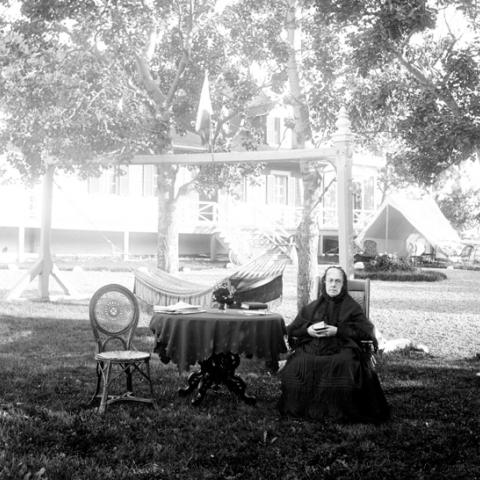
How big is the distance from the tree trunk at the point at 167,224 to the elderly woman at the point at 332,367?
7.33m

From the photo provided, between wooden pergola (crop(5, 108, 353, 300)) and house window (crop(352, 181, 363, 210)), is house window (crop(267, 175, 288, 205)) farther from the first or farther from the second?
wooden pergola (crop(5, 108, 353, 300))

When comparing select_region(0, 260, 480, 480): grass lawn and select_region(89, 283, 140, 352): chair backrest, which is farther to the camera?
select_region(89, 283, 140, 352): chair backrest

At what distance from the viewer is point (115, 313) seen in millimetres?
6102

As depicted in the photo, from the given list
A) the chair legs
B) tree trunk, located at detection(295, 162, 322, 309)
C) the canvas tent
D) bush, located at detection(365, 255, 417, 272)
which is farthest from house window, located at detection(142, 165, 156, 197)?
the chair legs

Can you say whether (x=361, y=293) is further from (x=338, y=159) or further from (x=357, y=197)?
(x=357, y=197)

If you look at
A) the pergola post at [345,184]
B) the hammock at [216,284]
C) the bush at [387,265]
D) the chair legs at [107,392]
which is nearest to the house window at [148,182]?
the bush at [387,265]

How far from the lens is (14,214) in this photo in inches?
814

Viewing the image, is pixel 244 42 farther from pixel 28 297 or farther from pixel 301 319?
pixel 301 319

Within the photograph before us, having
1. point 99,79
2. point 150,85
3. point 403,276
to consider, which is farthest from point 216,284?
point 403,276

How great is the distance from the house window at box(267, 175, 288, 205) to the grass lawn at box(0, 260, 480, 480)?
1846 centimetres

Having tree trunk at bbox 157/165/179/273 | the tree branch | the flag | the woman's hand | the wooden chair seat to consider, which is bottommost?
the wooden chair seat

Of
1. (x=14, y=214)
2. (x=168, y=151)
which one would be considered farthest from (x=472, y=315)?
(x=14, y=214)

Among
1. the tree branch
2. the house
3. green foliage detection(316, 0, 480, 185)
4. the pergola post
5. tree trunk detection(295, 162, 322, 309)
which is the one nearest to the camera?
green foliage detection(316, 0, 480, 185)

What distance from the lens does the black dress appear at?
5324mm
